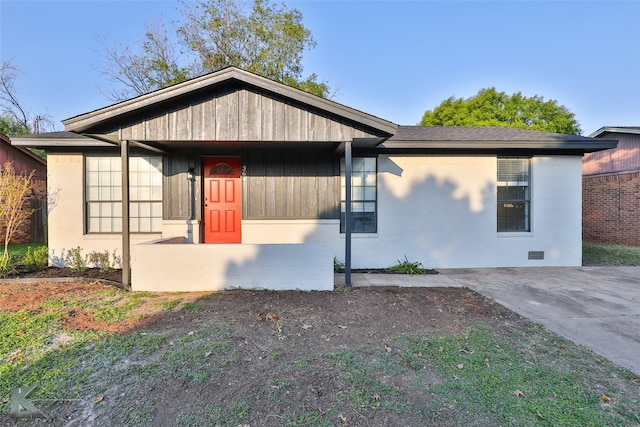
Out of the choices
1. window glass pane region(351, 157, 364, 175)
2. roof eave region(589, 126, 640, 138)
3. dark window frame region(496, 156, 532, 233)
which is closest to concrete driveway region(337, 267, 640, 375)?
dark window frame region(496, 156, 532, 233)

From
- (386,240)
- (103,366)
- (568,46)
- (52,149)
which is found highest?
(568,46)

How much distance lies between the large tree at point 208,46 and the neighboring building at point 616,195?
15388 millimetres

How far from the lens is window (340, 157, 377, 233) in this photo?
284 inches

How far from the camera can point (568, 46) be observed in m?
12.9

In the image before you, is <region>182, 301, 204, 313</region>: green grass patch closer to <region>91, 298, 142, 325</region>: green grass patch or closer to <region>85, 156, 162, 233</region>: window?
<region>91, 298, 142, 325</region>: green grass patch

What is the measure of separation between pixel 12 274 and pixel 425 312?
761cm

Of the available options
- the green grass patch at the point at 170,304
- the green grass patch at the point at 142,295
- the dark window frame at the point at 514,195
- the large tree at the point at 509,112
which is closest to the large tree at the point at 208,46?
the dark window frame at the point at 514,195

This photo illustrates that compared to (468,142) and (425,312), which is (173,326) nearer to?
(425,312)

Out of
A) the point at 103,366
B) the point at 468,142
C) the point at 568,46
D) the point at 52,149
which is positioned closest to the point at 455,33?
the point at 568,46

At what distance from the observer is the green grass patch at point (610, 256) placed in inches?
311

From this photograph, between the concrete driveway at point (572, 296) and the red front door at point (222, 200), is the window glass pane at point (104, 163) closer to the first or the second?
the red front door at point (222, 200)

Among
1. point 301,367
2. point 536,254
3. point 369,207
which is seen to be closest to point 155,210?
point 369,207

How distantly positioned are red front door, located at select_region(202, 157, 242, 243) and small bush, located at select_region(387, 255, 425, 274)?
3636 millimetres

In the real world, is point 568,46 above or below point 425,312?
above
